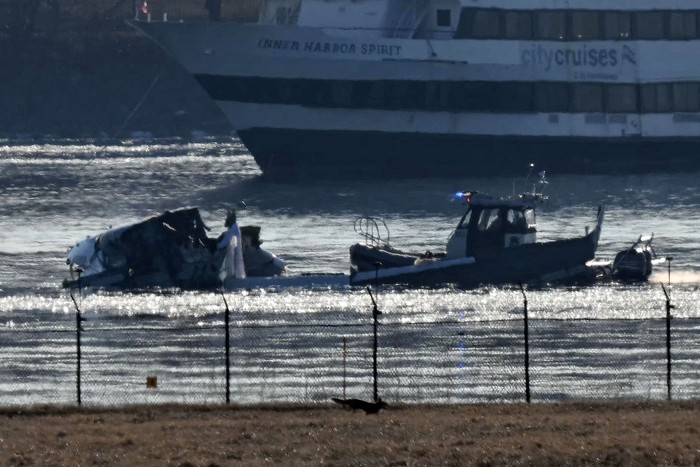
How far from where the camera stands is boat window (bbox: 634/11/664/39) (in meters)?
76.8

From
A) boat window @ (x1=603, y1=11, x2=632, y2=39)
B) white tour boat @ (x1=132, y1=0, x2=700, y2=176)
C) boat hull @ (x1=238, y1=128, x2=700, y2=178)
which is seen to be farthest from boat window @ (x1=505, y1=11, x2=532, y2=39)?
boat hull @ (x1=238, y1=128, x2=700, y2=178)

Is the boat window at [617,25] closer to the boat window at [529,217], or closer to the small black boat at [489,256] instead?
the small black boat at [489,256]

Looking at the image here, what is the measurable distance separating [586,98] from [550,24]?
3.78 metres

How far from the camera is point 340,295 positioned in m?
38.2

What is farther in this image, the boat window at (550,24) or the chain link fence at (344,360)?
the boat window at (550,24)

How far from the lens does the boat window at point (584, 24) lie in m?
75.8

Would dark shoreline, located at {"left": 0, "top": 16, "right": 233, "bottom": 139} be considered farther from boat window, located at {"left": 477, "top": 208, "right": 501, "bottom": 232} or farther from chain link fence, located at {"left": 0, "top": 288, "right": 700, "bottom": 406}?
chain link fence, located at {"left": 0, "top": 288, "right": 700, "bottom": 406}

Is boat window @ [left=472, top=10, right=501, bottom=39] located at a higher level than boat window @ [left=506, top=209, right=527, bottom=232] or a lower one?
higher

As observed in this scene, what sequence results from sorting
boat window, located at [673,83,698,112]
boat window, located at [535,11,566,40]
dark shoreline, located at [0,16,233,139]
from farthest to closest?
dark shoreline, located at [0,16,233,139] < boat window, located at [673,83,698,112] < boat window, located at [535,11,566,40]

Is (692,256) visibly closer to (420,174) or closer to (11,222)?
(11,222)

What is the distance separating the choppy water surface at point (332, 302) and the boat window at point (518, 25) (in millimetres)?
6703

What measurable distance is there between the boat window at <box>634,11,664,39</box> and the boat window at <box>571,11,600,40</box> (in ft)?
5.97

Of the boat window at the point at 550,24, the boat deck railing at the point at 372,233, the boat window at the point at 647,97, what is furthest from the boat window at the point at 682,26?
the boat deck railing at the point at 372,233

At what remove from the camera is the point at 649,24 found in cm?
7700
